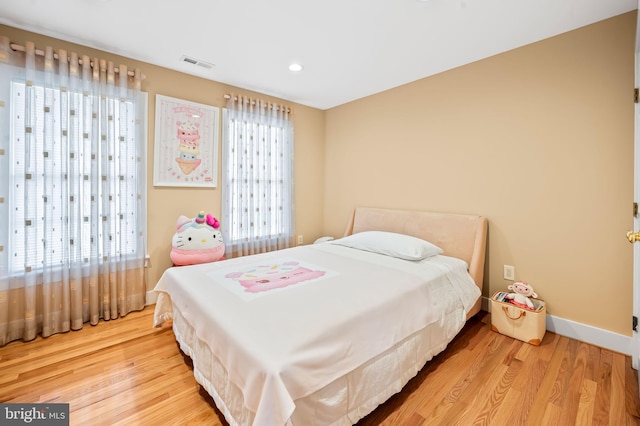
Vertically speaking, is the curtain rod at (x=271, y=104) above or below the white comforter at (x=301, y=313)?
above

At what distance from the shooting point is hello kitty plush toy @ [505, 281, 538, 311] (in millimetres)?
2223

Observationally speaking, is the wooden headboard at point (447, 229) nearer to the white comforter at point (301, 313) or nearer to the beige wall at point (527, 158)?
the beige wall at point (527, 158)

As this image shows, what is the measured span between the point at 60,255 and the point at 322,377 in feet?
8.01

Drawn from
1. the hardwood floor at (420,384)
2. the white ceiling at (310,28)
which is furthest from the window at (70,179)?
the hardwood floor at (420,384)

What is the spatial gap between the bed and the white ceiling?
1539 millimetres

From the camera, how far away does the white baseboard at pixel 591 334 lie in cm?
198

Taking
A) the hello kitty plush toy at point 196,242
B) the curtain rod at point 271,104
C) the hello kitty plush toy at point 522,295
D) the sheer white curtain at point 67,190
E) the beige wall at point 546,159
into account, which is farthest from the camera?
the curtain rod at point 271,104

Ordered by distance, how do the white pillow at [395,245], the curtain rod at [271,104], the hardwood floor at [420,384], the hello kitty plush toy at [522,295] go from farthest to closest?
1. the curtain rod at [271,104]
2. the white pillow at [395,245]
3. the hello kitty plush toy at [522,295]
4. the hardwood floor at [420,384]

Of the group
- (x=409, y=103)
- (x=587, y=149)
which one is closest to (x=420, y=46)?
(x=409, y=103)

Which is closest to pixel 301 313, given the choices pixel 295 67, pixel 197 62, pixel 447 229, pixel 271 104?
pixel 447 229

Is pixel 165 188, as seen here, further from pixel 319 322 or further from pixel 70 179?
pixel 319 322

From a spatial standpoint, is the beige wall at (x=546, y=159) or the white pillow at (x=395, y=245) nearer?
the beige wall at (x=546, y=159)

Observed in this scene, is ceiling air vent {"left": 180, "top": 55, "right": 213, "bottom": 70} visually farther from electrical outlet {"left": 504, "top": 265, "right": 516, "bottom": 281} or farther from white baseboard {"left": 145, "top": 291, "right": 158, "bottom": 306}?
electrical outlet {"left": 504, "top": 265, "right": 516, "bottom": 281}

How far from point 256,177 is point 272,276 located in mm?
1807
